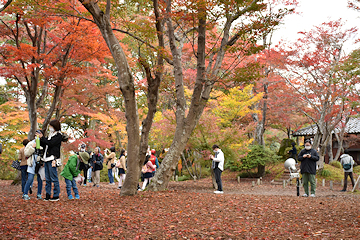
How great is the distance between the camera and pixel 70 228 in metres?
4.51

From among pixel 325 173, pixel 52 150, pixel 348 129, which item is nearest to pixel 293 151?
pixel 325 173

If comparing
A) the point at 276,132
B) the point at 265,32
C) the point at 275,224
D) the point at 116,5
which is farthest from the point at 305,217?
the point at 276,132

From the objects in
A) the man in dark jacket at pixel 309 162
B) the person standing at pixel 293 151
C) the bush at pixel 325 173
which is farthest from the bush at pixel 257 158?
the man in dark jacket at pixel 309 162

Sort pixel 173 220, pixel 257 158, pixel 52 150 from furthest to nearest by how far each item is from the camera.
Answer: pixel 257 158
pixel 52 150
pixel 173 220

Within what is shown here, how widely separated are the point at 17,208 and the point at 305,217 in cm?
573

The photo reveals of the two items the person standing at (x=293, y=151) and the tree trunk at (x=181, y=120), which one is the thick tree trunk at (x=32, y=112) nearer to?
the tree trunk at (x=181, y=120)

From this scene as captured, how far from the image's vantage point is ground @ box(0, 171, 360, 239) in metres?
4.38

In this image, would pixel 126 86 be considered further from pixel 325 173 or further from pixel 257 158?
pixel 325 173

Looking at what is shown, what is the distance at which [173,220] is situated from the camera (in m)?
5.36

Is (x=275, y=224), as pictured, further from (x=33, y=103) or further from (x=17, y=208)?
(x=33, y=103)

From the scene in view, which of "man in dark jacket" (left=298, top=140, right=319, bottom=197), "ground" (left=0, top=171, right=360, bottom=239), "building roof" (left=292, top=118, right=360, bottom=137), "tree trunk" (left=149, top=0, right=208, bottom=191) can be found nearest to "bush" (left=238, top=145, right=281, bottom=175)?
"building roof" (left=292, top=118, right=360, bottom=137)

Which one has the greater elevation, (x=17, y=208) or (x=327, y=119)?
(x=327, y=119)

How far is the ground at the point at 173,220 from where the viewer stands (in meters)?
4.38

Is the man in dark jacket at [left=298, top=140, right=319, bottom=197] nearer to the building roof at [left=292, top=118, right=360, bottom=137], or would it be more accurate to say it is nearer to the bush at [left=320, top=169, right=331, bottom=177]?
the bush at [left=320, top=169, right=331, bottom=177]
